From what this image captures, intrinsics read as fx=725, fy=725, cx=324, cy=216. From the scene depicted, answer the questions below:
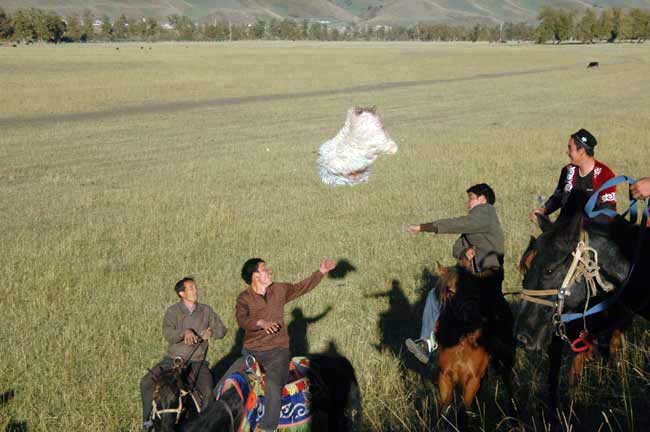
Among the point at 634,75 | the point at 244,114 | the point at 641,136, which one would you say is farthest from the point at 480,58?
the point at 641,136

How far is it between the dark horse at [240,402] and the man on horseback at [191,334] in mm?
247

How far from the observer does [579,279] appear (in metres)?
6.28

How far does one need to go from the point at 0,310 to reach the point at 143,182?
11.1 m

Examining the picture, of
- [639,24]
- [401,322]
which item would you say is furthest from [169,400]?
[639,24]

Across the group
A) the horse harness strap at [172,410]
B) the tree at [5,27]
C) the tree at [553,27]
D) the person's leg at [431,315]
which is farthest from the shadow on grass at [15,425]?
the tree at [553,27]

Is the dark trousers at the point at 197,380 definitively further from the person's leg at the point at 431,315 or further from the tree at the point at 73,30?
the tree at the point at 73,30

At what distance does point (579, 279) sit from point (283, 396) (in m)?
2.76

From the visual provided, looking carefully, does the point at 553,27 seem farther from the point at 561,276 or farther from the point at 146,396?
the point at 146,396

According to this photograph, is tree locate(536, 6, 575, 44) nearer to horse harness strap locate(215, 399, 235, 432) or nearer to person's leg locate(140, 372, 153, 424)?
person's leg locate(140, 372, 153, 424)

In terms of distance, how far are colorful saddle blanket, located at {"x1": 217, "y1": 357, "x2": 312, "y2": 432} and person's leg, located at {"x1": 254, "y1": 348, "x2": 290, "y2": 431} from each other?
0.05 m

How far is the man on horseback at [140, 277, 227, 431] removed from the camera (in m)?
6.97

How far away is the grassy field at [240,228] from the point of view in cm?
809

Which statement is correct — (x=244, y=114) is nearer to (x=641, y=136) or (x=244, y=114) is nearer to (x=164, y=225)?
(x=641, y=136)

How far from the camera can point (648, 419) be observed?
691 cm
